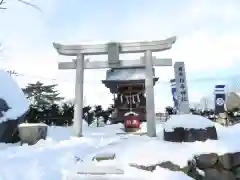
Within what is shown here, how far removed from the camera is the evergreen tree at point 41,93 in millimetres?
30111

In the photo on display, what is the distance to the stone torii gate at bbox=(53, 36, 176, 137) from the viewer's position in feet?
40.4

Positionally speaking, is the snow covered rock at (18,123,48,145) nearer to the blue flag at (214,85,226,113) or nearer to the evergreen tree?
the blue flag at (214,85,226,113)

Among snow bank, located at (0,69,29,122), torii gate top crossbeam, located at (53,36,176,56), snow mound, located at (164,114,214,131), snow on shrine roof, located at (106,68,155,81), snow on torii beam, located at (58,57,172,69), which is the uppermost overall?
snow on shrine roof, located at (106,68,155,81)

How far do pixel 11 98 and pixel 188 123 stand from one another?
6.11m

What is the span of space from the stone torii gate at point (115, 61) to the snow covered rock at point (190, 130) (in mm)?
4279

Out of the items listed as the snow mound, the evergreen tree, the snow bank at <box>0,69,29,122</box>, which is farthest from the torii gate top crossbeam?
the evergreen tree

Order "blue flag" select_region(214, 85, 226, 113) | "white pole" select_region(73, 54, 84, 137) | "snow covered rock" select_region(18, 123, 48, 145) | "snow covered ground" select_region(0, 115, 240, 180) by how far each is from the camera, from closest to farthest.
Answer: "snow covered ground" select_region(0, 115, 240, 180) < "snow covered rock" select_region(18, 123, 48, 145) < "white pole" select_region(73, 54, 84, 137) < "blue flag" select_region(214, 85, 226, 113)

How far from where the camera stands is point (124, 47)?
12.6m

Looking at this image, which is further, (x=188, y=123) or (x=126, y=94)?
(x=126, y=94)

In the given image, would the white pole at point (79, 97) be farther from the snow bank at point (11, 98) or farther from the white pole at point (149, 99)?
the white pole at point (149, 99)

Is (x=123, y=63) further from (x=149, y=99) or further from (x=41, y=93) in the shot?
(x=41, y=93)

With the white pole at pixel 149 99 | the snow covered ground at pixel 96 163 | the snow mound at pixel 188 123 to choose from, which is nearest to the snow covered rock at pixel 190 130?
the snow mound at pixel 188 123

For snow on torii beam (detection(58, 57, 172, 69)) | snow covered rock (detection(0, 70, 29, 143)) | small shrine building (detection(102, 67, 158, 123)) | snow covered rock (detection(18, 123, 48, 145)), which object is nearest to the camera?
snow covered rock (detection(18, 123, 48, 145))

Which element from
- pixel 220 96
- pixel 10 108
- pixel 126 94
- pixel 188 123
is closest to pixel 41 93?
pixel 126 94
